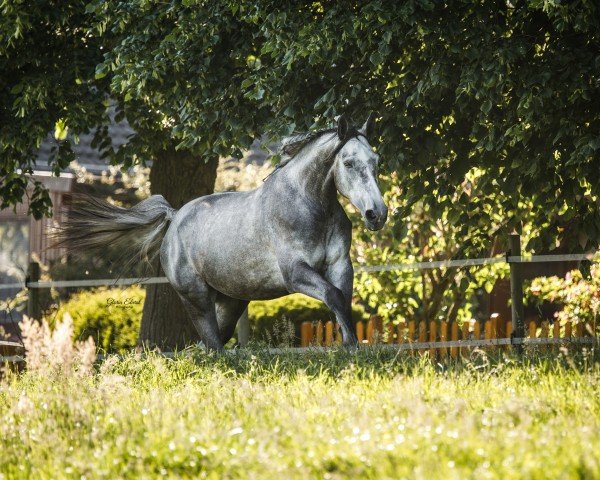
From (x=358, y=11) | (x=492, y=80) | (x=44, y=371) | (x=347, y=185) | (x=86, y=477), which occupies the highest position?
(x=358, y=11)

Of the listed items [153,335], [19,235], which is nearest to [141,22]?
[153,335]

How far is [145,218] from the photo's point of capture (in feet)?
32.6

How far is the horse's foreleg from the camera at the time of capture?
8.08 m

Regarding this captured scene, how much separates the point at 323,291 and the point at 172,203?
4641 mm

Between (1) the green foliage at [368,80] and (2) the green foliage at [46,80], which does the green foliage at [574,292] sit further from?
(2) the green foliage at [46,80]

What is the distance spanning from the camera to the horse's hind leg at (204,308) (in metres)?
9.38

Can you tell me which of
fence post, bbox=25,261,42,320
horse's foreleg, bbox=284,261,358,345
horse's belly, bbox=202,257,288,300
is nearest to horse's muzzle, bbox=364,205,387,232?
horse's foreleg, bbox=284,261,358,345

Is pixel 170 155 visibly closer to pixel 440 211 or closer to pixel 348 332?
pixel 440 211

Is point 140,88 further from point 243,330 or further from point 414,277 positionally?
point 414,277

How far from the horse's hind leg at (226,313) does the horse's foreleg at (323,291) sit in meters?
1.35

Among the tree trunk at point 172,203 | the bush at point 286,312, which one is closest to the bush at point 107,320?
the bush at point 286,312

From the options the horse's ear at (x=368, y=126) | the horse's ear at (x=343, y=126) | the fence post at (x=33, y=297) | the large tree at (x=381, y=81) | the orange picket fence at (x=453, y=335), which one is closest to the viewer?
the horse's ear at (x=343, y=126)

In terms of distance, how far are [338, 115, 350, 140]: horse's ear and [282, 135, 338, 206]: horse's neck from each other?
0.13 metres

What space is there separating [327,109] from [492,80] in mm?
1804
